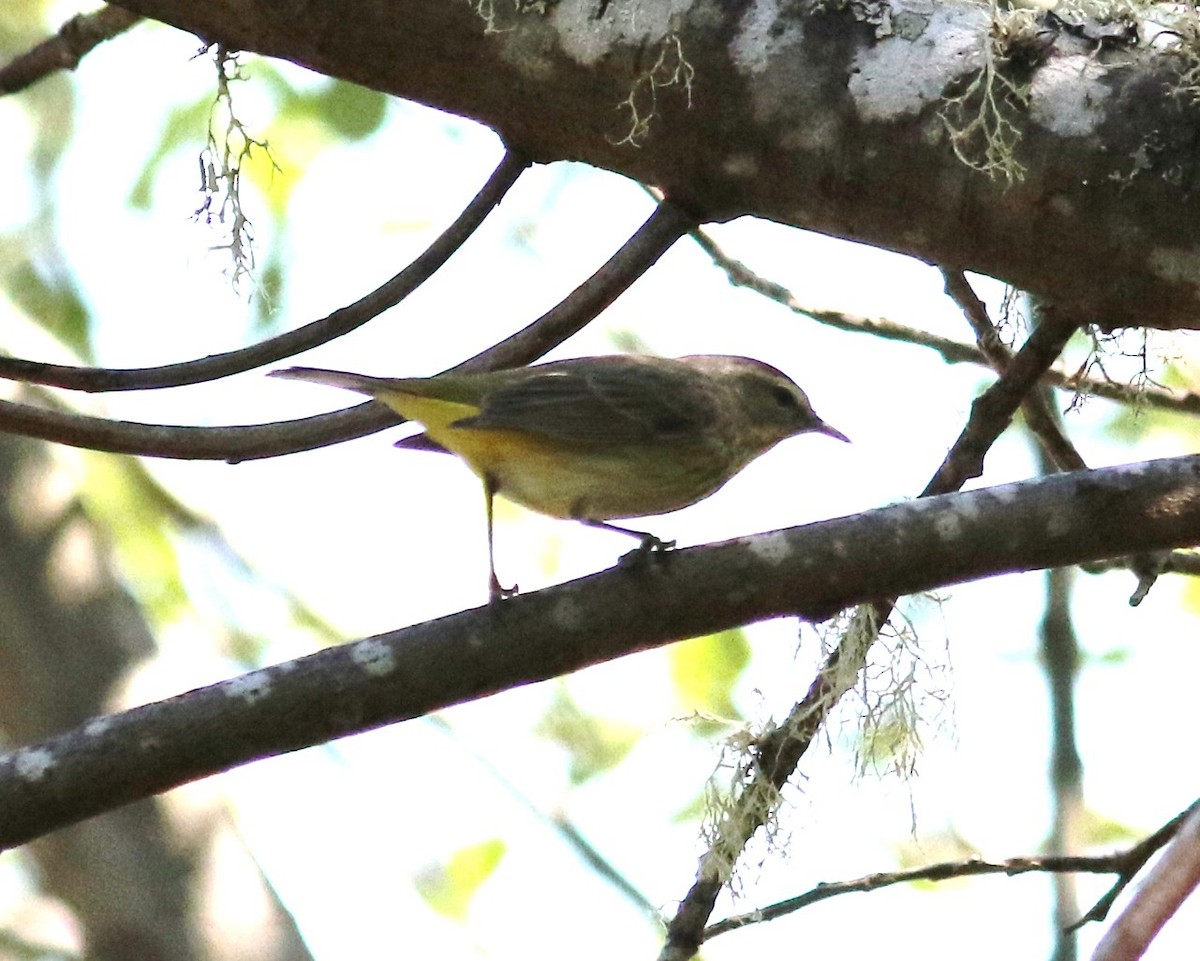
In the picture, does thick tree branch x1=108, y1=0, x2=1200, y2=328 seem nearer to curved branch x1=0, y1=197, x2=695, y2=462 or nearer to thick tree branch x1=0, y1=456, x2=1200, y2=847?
curved branch x1=0, y1=197, x2=695, y2=462

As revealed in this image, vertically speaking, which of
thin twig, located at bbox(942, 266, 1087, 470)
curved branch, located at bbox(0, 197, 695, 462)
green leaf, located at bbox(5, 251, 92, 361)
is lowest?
curved branch, located at bbox(0, 197, 695, 462)

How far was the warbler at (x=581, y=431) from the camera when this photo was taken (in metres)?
3.72

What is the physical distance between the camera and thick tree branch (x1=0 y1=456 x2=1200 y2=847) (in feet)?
7.65

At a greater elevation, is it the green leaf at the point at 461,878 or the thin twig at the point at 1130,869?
the green leaf at the point at 461,878

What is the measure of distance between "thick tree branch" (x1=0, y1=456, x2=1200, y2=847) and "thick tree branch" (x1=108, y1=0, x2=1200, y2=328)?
357 millimetres

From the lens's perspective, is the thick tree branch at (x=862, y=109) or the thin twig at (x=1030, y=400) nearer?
the thick tree branch at (x=862, y=109)

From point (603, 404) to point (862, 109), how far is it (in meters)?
1.57

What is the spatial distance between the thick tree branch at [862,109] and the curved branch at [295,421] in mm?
191

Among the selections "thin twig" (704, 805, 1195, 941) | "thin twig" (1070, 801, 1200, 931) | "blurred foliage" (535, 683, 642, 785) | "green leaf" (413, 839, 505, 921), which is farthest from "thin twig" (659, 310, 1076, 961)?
"blurred foliage" (535, 683, 642, 785)

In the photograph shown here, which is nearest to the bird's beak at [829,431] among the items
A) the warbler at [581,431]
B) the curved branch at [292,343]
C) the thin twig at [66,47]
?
the warbler at [581,431]

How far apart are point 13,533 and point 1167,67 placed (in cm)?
349

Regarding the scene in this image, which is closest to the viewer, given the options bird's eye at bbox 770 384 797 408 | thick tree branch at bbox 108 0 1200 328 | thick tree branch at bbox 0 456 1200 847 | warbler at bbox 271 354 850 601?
thick tree branch at bbox 0 456 1200 847

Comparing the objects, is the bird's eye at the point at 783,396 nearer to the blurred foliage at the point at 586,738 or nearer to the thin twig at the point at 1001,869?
the thin twig at the point at 1001,869

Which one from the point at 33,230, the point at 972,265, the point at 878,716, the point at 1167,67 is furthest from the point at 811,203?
the point at 33,230
